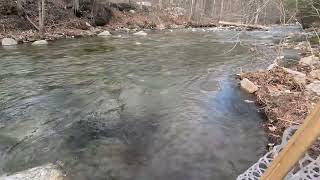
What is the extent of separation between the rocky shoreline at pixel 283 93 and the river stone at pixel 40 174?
3503 mm

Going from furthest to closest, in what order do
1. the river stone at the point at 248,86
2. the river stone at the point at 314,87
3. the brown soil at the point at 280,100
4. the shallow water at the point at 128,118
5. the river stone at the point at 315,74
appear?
the river stone at the point at 315,74 < the river stone at the point at 248,86 < the river stone at the point at 314,87 < the brown soil at the point at 280,100 < the shallow water at the point at 128,118

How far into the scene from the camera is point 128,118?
7.31 metres

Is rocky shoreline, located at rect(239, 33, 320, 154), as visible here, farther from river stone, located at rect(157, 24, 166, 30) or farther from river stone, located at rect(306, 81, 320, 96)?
river stone, located at rect(157, 24, 166, 30)

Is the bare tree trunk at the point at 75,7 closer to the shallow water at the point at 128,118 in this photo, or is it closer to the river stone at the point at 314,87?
the shallow water at the point at 128,118

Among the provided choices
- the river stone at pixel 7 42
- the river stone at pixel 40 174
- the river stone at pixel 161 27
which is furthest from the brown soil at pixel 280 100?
the river stone at pixel 161 27

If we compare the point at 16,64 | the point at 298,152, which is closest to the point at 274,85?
the point at 298,152

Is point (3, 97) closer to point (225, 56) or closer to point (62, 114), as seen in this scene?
point (62, 114)

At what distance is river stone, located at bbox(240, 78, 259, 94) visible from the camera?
918 cm

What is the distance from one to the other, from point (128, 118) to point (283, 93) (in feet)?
11.9

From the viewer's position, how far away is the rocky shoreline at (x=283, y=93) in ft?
21.9

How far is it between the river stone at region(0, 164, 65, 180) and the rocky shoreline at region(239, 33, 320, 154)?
3503mm

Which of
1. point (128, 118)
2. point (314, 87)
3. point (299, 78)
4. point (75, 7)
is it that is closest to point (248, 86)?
point (299, 78)

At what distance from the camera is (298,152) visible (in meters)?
1.68

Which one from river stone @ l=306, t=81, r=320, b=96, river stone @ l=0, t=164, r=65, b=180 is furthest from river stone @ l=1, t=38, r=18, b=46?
river stone @ l=306, t=81, r=320, b=96
